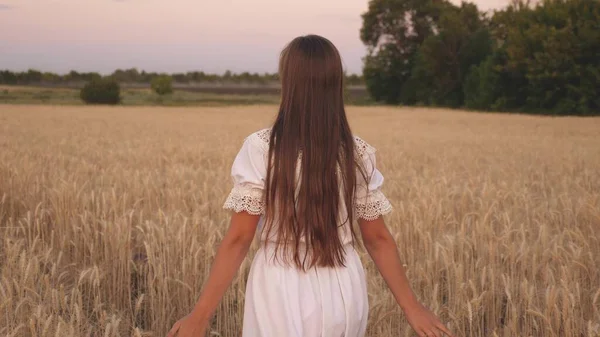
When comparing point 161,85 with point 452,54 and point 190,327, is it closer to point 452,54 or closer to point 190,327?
point 452,54

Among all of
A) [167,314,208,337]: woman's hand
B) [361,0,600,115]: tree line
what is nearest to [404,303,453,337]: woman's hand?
[167,314,208,337]: woman's hand

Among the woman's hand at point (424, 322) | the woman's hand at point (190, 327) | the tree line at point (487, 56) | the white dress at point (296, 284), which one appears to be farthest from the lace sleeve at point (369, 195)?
the tree line at point (487, 56)

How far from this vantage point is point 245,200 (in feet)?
6.81

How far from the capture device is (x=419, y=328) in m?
2.13

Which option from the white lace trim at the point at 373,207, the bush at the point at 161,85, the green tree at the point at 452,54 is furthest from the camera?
the bush at the point at 161,85

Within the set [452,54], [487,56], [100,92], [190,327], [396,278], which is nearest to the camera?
[190,327]

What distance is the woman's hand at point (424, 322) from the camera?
212 cm

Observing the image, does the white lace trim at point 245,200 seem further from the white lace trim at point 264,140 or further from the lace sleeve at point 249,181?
the white lace trim at point 264,140

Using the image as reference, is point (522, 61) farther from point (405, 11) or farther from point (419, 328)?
point (419, 328)

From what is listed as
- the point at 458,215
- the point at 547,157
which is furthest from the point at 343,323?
the point at 547,157

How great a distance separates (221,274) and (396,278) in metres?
0.60

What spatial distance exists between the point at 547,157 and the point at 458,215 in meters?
7.13

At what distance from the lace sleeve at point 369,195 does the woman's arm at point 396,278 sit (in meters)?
0.04

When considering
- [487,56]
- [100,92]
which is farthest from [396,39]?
[100,92]
